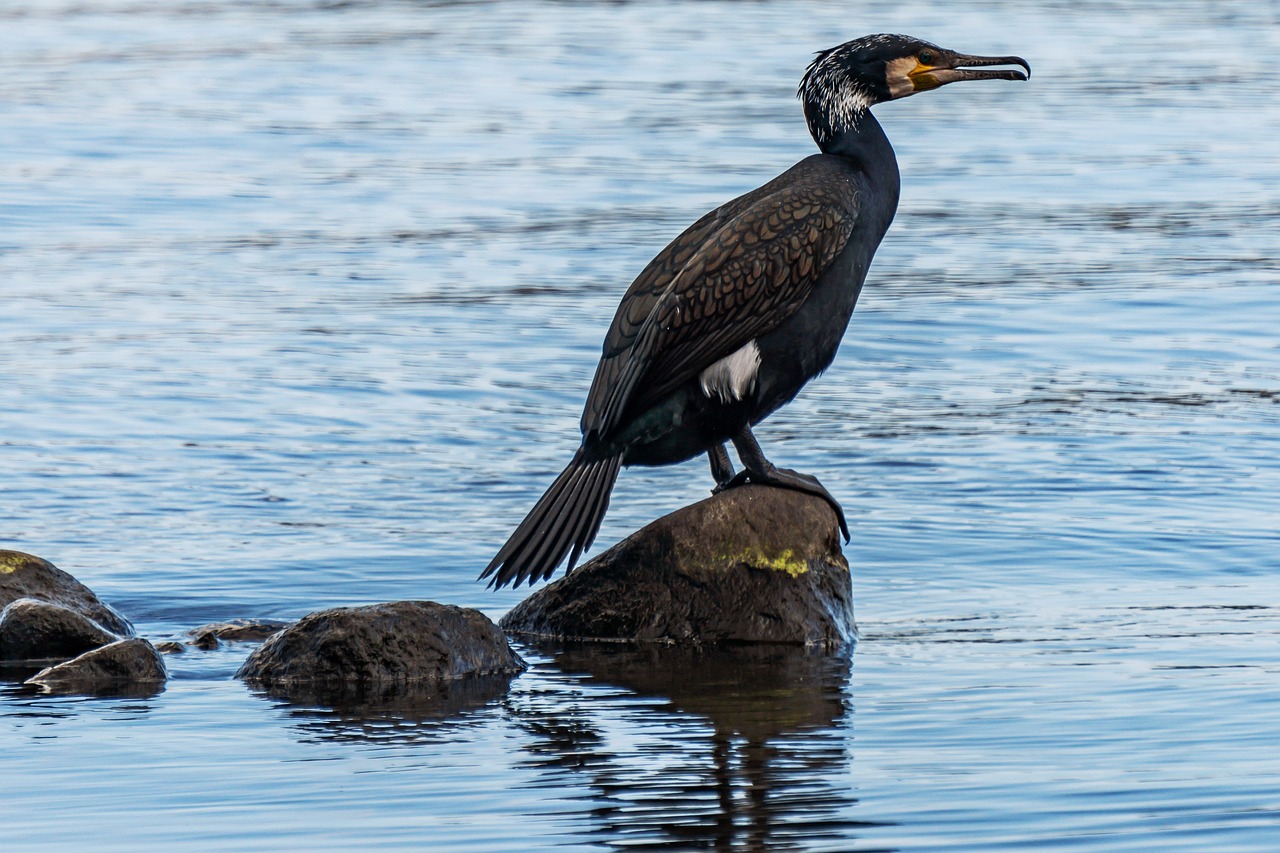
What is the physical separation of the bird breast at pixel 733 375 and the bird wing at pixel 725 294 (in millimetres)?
48

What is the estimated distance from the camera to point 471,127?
18781 millimetres

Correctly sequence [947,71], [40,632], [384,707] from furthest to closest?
1. [947,71]
2. [40,632]
3. [384,707]

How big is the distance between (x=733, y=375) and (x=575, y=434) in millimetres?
3416

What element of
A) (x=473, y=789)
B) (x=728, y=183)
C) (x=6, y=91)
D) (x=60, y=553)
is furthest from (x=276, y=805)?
(x=6, y=91)

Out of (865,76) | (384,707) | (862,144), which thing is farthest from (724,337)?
(384,707)

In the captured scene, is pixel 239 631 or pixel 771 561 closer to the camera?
pixel 771 561

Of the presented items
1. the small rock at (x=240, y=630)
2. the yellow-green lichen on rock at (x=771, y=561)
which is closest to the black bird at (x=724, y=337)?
the yellow-green lichen on rock at (x=771, y=561)

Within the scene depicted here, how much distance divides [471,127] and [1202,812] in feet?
48.1

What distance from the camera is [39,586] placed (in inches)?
258

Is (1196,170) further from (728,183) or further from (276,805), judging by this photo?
(276,805)

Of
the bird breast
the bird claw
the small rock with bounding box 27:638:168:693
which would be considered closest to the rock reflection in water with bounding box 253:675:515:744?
the small rock with bounding box 27:638:168:693

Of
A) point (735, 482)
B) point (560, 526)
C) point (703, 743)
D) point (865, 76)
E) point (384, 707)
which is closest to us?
point (703, 743)

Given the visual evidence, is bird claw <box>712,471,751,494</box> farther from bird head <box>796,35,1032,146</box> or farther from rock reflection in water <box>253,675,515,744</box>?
bird head <box>796,35,1032,146</box>

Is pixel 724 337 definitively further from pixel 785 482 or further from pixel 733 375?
pixel 785 482
